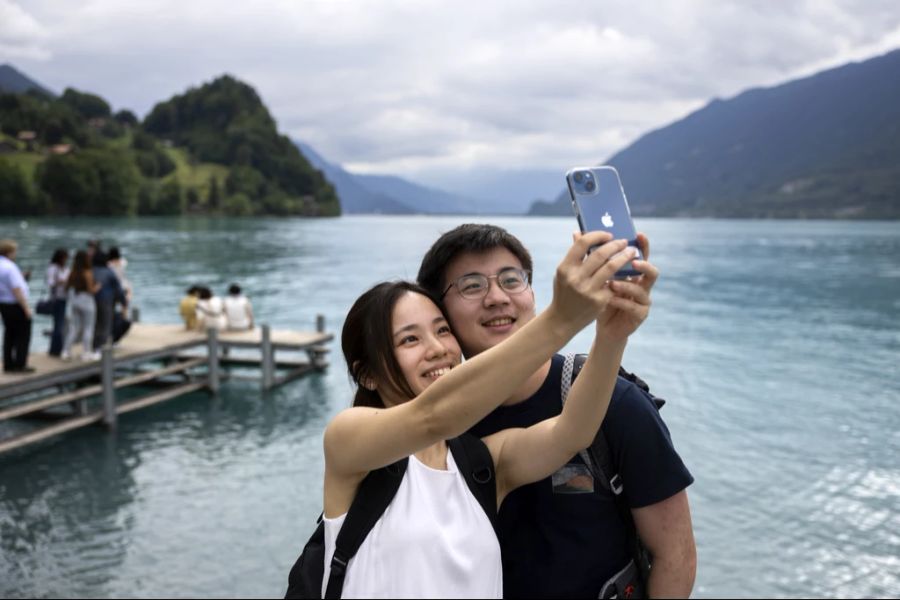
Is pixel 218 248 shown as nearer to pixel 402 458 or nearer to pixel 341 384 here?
pixel 341 384

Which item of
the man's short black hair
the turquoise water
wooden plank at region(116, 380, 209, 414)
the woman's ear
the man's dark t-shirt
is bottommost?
the turquoise water

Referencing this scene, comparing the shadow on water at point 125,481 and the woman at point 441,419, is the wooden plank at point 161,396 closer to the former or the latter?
the shadow on water at point 125,481

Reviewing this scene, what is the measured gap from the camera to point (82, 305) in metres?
13.8

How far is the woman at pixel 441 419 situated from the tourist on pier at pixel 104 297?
13.9 metres

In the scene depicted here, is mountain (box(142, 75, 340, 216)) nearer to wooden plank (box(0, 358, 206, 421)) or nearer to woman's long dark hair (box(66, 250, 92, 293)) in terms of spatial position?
wooden plank (box(0, 358, 206, 421))

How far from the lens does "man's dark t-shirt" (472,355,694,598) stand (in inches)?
91.3

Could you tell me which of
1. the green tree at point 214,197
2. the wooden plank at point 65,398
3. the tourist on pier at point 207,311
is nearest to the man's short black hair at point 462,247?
the wooden plank at point 65,398

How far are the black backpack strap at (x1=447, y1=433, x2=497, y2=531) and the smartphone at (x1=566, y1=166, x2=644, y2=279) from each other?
75cm

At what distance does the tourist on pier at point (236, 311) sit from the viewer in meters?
18.4

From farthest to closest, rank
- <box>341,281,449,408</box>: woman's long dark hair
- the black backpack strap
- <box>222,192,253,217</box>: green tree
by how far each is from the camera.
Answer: <box>222,192,253,217</box>: green tree, <box>341,281,449,408</box>: woman's long dark hair, the black backpack strap

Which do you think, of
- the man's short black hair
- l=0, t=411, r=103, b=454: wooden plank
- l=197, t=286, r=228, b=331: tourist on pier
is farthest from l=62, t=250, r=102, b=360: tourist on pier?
the man's short black hair

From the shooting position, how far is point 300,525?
10883 millimetres

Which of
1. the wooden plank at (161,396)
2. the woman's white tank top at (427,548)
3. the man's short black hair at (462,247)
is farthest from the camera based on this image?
the wooden plank at (161,396)

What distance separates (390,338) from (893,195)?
209904mm
